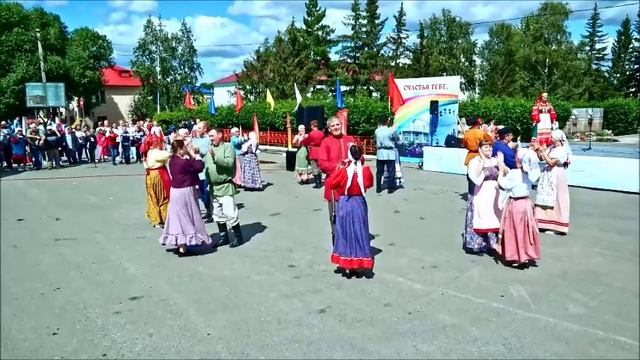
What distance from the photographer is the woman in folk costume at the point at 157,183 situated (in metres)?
8.66

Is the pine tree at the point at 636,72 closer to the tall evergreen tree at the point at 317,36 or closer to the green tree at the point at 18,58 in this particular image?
the tall evergreen tree at the point at 317,36

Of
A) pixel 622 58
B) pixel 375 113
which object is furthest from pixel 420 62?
pixel 622 58

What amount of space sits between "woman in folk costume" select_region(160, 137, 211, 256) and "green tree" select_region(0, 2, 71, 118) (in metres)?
41.6

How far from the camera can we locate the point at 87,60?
5338 cm

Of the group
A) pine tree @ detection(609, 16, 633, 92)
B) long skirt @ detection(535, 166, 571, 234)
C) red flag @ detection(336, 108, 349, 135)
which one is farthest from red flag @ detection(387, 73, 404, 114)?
pine tree @ detection(609, 16, 633, 92)

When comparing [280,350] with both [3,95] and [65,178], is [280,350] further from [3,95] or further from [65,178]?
[3,95]

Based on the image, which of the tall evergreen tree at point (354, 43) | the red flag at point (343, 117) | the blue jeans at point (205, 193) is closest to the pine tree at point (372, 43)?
the tall evergreen tree at point (354, 43)

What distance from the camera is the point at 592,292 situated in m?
2.74

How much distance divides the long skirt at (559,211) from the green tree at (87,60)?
51.4 meters

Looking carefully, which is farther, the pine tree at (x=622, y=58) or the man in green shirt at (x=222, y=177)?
the pine tree at (x=622, y=58)

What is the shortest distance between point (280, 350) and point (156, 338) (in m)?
1.11

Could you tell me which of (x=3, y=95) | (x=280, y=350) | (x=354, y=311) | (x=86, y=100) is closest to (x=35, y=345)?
(x=280, y=350)

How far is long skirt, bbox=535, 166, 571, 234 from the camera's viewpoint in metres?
7.96

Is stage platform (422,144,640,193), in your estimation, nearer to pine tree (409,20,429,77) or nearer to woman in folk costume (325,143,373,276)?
woman in folk costume (325,143,373,276)
